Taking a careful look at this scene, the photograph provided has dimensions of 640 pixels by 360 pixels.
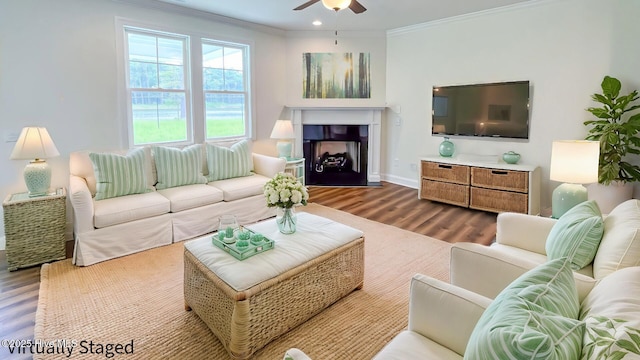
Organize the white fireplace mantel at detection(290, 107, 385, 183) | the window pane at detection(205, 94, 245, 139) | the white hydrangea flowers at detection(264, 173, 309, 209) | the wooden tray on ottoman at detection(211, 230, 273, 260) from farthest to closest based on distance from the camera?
the white fireplace mantel at detection(290, 107, 385, 183) → the window pane at detection(205, 94, 245, 139) → the white hydrangea flowers at detection(264, 173, 309, 209) → the wooden tray on ottoman at detection(211, 230, 273, 260)

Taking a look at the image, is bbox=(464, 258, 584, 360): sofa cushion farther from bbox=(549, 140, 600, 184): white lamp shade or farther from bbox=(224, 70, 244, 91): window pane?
bbox=(224, 70, 244, 91): window pane

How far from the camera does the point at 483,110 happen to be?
4992mm

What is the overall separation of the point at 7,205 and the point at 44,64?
1.54m

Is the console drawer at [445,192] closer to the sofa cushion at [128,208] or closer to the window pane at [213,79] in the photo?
the window pane at [213,79]

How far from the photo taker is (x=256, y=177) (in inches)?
182

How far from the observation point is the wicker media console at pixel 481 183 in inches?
171

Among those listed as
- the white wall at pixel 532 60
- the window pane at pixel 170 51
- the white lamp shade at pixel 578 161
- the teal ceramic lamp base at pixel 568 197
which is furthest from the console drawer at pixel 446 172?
the window pane at pixel 170 51

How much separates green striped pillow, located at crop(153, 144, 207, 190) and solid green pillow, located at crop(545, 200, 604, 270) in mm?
3605

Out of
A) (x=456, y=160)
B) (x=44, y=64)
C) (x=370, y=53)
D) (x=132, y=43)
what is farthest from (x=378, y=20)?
(x=44, y=64)

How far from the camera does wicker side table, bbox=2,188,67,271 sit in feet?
9.87

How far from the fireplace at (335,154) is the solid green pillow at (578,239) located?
4587 millimetres

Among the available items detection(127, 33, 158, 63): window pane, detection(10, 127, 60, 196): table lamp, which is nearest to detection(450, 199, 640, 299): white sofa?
detection(10, 127, 60, 196): table lamp

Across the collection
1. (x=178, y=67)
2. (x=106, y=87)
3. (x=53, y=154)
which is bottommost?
(x=53, y=154)

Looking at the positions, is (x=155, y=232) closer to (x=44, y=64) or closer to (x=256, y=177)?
(x=256, y=177)
